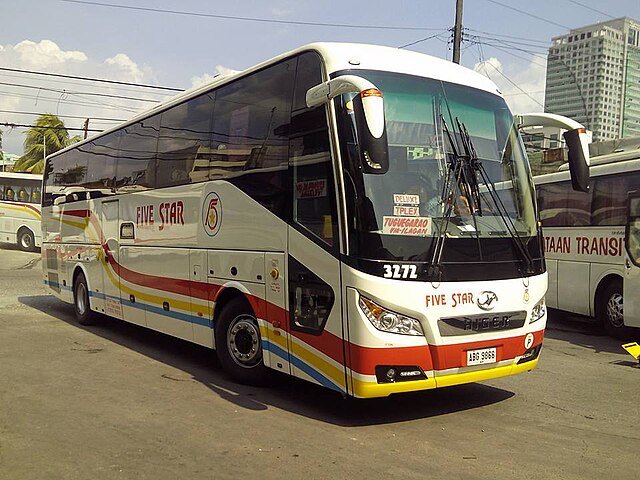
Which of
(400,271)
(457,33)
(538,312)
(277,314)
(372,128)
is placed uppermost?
(457,33)

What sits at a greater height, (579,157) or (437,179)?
(579,157)

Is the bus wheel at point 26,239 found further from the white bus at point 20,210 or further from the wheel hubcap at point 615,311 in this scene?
the wheel hubcap at point 615,311

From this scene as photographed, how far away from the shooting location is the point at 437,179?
582 cm

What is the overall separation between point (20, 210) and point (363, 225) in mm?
28073

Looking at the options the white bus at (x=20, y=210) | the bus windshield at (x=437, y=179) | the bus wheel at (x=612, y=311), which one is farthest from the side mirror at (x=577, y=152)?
the white bus at (x=20, y=210)

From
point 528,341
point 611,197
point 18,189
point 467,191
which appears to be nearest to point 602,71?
point 611,197

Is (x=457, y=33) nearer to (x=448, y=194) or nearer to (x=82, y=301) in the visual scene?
(x=82, y=301)

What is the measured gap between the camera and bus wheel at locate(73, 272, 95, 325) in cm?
1167

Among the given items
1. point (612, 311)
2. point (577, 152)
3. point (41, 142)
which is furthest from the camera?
point (41, 142)

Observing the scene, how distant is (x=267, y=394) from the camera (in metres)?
6.89

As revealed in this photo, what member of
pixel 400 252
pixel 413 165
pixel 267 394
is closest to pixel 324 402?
pixel 267 394

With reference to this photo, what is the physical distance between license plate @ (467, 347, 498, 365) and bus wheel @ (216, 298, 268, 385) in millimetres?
2213

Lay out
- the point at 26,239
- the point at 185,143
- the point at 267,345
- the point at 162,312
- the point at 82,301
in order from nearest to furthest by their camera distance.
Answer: the point at 267,345, the point at 185,143, the point at 162,312, the point at 82,301, the point at 26,239

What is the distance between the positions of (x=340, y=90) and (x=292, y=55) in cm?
135
